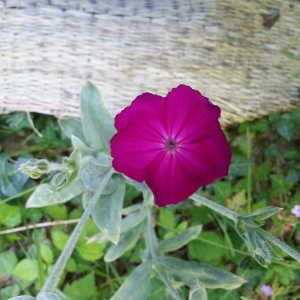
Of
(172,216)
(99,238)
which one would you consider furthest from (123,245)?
(172,216)

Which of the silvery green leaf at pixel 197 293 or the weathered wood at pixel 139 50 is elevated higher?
the weathered wood at pixel 139 50

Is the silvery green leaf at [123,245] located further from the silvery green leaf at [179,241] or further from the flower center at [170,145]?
the flower center at [170,145]

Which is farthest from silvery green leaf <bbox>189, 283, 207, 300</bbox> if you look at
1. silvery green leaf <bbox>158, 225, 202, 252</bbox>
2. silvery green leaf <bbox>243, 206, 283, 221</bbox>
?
silvery green leaf <bbox>158, 225, 202, 252</bbox>

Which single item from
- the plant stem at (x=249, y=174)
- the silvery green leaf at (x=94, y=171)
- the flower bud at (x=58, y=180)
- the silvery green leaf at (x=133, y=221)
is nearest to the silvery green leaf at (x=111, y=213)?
the silvery green leaf at (x=94, y=171)

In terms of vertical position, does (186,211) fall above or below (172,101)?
below

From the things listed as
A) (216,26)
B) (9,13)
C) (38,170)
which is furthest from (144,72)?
(38,170)

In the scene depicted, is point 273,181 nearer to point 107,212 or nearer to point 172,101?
point 107,212

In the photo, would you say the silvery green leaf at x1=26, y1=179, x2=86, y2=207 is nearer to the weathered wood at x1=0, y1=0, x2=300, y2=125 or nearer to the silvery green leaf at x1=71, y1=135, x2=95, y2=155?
the silvery green leaf at x1=71, y1=135, x2=95, y2=155
